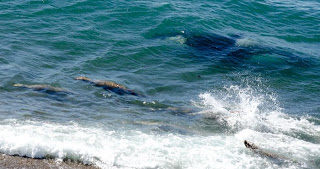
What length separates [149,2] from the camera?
2864 centimetres

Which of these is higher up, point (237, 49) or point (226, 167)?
point (226, 167)

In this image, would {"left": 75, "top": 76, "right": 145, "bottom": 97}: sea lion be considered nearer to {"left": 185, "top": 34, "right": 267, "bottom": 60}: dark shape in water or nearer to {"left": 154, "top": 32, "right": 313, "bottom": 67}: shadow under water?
{"left": 154, "top": 32, "right": 313, "bottom": 67}: shadow under water

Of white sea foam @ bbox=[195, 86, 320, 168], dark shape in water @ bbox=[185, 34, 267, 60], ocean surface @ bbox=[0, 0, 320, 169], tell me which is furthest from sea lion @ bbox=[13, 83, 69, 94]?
dark shape in water @ bbox=[185, 34, 267, 60]

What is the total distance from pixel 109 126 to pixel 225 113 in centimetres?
430

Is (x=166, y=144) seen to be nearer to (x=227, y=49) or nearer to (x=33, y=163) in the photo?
(x=33, y=163)

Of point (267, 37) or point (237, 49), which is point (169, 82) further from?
point (267, 37)

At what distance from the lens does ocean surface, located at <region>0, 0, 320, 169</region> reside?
11.5m

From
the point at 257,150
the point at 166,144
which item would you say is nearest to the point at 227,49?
the point at 257,150

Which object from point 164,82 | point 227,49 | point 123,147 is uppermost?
point 123,147

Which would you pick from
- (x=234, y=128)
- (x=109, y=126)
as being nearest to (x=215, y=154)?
(x=234, y=128)

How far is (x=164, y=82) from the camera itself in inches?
706

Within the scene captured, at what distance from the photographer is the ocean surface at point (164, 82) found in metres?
11.5

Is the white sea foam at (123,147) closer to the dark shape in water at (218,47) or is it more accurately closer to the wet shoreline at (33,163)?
the wet shoreline at (33,163)

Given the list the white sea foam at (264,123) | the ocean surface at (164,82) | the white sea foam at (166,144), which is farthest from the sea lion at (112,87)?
the white sea foam at (166,144)
